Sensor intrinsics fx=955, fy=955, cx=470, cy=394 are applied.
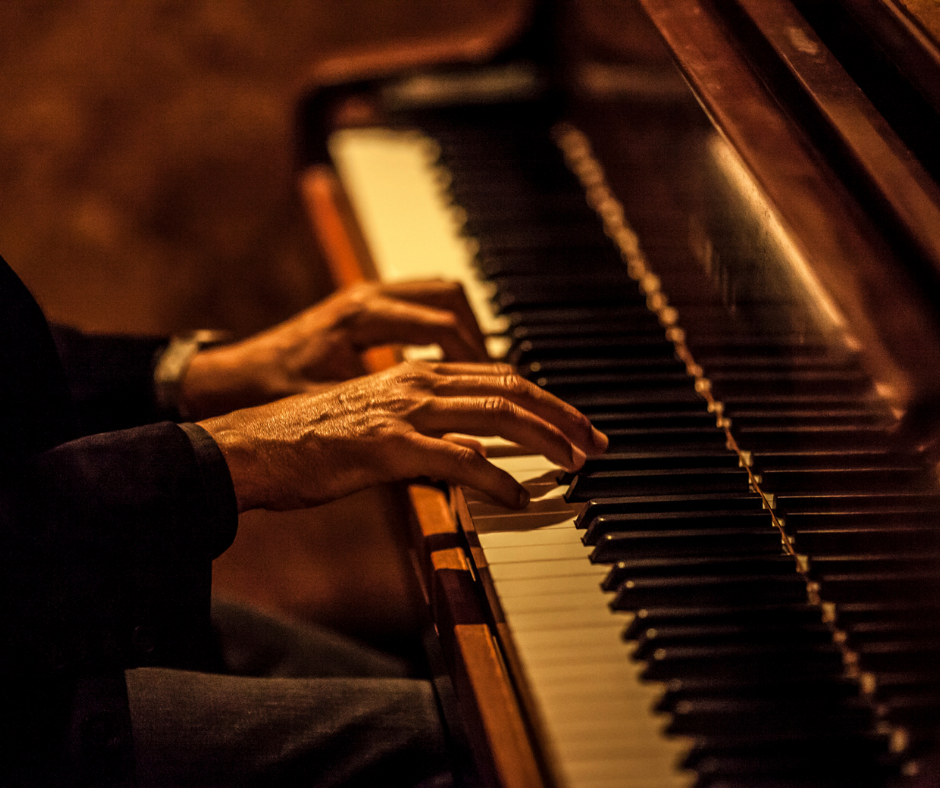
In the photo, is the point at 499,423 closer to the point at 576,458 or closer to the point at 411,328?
the point at 576,458

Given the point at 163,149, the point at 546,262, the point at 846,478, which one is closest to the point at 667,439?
the point at 846,478

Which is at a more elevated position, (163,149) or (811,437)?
(163,149)

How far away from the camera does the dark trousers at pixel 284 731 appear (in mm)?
1013

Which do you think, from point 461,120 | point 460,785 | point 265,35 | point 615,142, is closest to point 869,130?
point 615,142

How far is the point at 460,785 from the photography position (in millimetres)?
1063

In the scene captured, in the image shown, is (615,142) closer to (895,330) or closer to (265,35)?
(895,330)

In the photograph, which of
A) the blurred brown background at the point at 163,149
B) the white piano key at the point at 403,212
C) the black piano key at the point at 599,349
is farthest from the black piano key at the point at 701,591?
the blurred brown background at the point at 163,149

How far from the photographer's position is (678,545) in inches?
38.5

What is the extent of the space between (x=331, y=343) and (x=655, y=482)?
1.87 feet

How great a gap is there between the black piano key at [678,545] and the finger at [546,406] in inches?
5.3

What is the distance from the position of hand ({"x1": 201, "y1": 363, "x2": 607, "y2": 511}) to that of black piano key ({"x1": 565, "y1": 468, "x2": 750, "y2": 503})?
29 mm

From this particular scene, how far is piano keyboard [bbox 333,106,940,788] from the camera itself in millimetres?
801

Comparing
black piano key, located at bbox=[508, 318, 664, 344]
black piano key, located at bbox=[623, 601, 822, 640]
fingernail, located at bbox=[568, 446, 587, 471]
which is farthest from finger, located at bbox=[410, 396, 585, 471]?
black piano key, located at bbox=[508, 318, 664, 344]

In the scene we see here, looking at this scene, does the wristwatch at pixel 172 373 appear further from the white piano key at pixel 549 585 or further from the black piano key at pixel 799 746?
the black piano key at pixel 799 746
